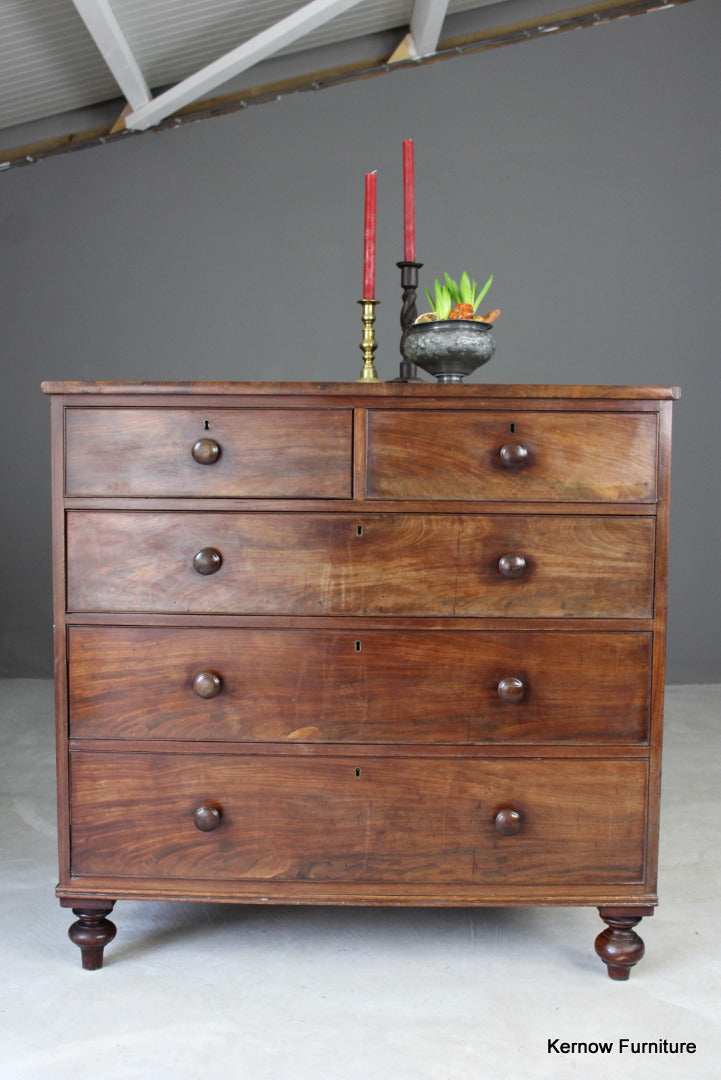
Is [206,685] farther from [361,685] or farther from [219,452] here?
[219,452]

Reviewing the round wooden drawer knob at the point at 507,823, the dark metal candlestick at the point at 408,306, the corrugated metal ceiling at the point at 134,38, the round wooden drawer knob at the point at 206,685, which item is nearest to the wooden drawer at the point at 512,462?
the dark metal candlestick at the point at 408,306

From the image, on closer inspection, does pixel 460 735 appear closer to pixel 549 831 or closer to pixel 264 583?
pixel 549 831

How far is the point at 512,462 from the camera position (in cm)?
165

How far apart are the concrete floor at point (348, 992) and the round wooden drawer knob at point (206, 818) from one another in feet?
0.92

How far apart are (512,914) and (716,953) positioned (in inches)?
16.0

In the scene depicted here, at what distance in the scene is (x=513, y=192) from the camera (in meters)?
4.43

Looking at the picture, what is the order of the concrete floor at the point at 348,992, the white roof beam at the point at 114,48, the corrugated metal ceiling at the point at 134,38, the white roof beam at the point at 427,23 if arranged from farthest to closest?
the white roof beam at the point at 427,23 → the corrugated metal ceiling at the point at 134,38 → the white roof beam at the point at 114,48 → the concrete floor at the point at 348,992

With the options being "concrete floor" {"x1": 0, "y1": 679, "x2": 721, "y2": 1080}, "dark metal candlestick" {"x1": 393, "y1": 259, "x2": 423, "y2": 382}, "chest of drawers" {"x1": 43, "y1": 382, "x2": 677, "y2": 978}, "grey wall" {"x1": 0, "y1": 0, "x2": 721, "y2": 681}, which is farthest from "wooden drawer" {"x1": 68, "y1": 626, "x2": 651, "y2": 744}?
"grey wall" {"x1": 0, "y1": 0, "x2": 721, "y2": 681}

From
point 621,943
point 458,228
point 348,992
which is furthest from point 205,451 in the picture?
point 458,228

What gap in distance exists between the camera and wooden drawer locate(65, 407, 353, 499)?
1656 mm

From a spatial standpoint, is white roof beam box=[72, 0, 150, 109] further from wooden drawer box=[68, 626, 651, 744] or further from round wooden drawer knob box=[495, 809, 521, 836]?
round wooden drawer knob box=[495, 809, 521, 836]

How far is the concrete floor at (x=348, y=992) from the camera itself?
1.46m

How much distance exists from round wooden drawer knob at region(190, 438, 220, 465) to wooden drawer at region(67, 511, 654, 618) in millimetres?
99

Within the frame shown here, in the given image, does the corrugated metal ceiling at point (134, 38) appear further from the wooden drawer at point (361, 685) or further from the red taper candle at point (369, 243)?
the wooden drawer at point (361, 685)
